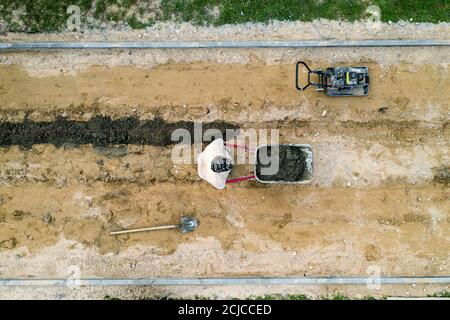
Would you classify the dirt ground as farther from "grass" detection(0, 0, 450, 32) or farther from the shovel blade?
"grass" detection(0, 0, 450, 32)

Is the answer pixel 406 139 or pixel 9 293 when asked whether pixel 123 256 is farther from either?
pixel 406 139

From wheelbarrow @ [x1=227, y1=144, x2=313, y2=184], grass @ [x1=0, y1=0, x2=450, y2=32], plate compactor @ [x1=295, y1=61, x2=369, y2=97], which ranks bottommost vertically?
wheelbarrow @ [x1=227, y1=144, x2=313, y2=184]

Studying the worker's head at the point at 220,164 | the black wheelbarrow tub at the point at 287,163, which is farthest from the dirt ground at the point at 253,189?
the worker's head at the point at 220,164

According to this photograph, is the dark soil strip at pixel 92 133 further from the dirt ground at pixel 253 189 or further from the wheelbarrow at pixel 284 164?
the wheelbarrow at pixel 284 164

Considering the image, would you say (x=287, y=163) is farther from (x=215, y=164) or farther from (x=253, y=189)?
(x=215, y=164)

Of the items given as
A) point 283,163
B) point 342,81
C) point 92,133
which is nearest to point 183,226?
point 283,163

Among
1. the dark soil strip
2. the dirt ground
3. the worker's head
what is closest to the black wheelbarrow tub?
the dirt ground
